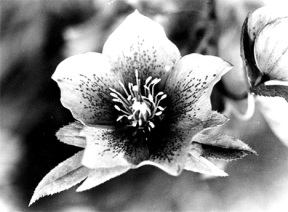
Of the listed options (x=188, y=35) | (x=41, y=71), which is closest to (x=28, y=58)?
(x=41, y=71)

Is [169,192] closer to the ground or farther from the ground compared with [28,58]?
closer to the ground

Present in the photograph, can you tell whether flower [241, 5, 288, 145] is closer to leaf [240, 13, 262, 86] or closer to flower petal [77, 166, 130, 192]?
leaf [240, 13, 262, 86]

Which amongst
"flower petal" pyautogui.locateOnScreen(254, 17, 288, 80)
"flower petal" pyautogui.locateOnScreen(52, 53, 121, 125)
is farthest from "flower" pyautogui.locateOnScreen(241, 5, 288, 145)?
"flower petal" pyautogui.locateOnScreen(52, 53, 121, 125)

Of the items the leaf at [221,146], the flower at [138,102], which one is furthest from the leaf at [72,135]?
the leaf at [221,146]

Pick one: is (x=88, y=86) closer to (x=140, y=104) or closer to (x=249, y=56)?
(x=140, y=104)

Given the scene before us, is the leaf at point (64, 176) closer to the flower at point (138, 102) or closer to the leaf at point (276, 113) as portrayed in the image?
the flower at point (138, 102)

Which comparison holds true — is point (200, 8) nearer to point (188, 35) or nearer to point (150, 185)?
point (188, 35)

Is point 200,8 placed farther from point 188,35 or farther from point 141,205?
point 141,205
